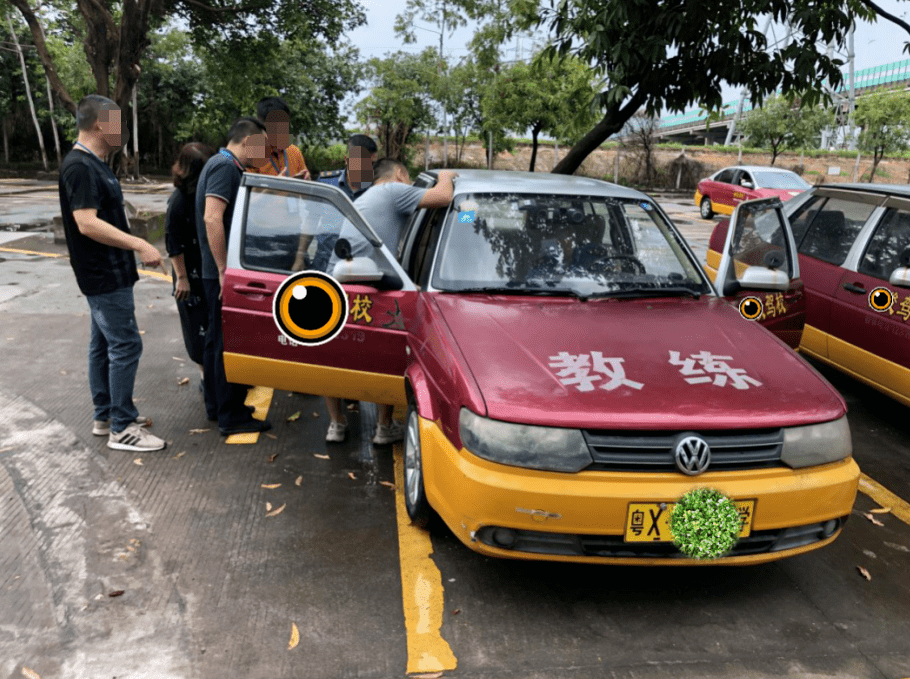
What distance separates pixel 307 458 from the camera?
4629 mm

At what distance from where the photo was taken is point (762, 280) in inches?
160

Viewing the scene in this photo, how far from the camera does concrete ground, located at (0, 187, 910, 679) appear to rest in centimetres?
282

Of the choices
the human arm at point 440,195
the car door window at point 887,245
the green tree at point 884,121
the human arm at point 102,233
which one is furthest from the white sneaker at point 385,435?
the green tree at point 884,121

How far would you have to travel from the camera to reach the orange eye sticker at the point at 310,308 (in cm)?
403

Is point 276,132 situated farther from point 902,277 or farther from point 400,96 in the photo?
point 400,96

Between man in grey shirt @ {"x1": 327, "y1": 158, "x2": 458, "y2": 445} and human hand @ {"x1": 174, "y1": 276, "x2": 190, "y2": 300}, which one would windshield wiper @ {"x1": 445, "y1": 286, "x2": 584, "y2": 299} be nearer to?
man in grey shirt @ {"x1": 327, "y1": 158, "x2": 458, "y2": 445}

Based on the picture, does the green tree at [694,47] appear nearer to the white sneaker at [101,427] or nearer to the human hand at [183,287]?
the human hand at [183,287]

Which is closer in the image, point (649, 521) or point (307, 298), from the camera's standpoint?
point (649, 521)

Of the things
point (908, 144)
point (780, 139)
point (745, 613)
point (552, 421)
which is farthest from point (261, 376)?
point (908, 144)

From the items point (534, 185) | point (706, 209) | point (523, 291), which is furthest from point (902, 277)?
point (706, 209)

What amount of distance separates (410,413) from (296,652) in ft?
4.18

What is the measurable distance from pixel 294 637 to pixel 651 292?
231 centimetres

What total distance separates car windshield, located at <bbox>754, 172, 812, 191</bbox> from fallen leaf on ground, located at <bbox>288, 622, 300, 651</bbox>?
19832mm

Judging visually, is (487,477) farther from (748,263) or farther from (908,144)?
(908,144)
